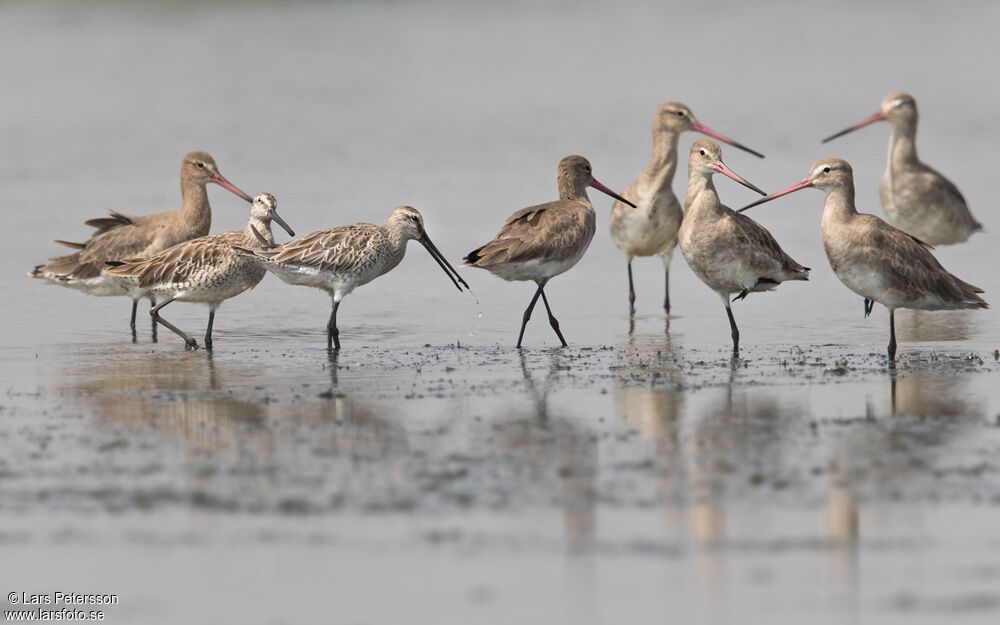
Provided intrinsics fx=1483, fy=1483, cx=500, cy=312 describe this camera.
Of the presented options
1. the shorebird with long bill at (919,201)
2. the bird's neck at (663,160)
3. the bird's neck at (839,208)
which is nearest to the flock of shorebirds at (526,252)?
the bird's neck at (839,208)

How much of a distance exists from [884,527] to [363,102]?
20.2m

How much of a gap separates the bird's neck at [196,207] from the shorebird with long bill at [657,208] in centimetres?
345

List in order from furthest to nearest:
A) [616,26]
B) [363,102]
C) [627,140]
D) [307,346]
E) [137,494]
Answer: [616,26] < [363,102] < [627,140] < [307,346] < [137,494]

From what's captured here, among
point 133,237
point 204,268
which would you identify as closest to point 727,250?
point 204,268

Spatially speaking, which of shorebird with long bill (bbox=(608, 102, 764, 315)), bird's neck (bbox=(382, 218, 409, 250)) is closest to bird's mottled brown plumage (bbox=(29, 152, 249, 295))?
bird's neck (bbox=(382, 218, 409, 250))

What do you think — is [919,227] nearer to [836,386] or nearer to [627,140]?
[836,386]

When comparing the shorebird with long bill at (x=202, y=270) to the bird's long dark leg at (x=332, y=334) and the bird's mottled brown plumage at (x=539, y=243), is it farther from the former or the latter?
the bird's mottled brown plumage at (x=539, y=243)

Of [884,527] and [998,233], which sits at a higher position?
[998,233]

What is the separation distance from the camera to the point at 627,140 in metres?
20.2

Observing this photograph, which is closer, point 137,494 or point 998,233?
point 137,494

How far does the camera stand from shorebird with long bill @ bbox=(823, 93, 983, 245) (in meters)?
13.2

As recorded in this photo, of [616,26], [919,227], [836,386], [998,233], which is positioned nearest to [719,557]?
[836,386]

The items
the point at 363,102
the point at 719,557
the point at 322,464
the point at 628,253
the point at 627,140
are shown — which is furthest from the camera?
the point at 363,102

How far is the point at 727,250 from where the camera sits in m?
10.2
